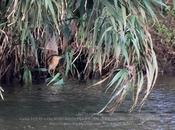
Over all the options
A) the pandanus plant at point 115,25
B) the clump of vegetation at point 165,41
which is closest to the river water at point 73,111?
the pandanus plant at point 115,25

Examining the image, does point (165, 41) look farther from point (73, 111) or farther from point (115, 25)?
point (115, 25)

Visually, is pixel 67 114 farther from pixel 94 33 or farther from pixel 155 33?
pixel 155 33

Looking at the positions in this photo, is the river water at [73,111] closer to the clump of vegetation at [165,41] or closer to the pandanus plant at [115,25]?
the pandanus plant at [115,25]

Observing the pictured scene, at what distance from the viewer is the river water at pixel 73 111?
6820mm

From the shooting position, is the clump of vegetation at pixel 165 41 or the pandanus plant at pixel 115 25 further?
the clump of vegetation at pixel 165 41

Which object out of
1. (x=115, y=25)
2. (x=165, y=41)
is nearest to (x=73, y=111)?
(x=115, y=25)

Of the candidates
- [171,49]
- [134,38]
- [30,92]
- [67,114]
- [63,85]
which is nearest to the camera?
[134,38]

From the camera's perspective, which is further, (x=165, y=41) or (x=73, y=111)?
(x=165, y=41)

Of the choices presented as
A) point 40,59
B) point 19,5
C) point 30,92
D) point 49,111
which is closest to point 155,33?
point 40,59

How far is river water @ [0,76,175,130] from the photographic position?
6820 millimetres

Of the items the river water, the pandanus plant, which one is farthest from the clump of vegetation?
the pandanus plant

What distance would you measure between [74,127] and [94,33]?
2132 mm

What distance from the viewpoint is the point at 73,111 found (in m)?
7.50

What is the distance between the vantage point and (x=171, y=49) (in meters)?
12.1
